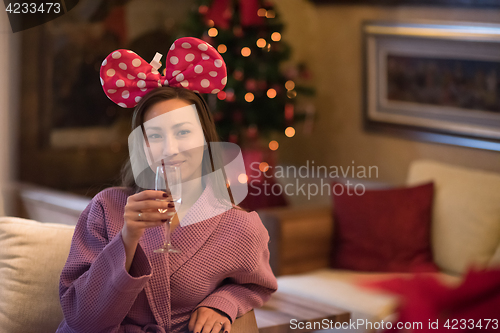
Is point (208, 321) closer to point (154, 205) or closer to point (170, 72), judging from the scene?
point (154, 205)

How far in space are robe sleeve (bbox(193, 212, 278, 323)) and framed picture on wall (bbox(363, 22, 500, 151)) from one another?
6.15 feet

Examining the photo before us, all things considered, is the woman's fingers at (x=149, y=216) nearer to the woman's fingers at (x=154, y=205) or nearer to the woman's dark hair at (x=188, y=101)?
the woman's fingers at (x=154, y=205)

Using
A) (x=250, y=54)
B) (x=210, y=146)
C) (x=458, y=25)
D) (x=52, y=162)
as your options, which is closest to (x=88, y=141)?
(x=52, y=162)

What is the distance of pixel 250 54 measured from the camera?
3.46 meters

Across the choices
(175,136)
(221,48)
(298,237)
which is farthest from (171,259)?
(221,48)

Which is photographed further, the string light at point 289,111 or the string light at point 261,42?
the string light at point 289,111

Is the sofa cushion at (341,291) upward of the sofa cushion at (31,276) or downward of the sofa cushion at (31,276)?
downward

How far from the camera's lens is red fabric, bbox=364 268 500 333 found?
438 mm

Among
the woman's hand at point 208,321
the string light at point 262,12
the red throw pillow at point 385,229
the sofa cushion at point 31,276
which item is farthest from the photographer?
the string light at point 262,12

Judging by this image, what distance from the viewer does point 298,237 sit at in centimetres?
248

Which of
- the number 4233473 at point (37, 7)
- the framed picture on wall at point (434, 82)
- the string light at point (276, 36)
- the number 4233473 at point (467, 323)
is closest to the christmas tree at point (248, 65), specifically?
the string light at point (276, 36)

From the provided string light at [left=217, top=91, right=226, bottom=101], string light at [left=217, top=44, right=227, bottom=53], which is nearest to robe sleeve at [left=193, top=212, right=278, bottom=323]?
string light at [left=217, top=91, right=226, bottom=101]

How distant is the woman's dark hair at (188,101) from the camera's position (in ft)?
4.00

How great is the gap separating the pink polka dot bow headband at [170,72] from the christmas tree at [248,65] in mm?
2098
